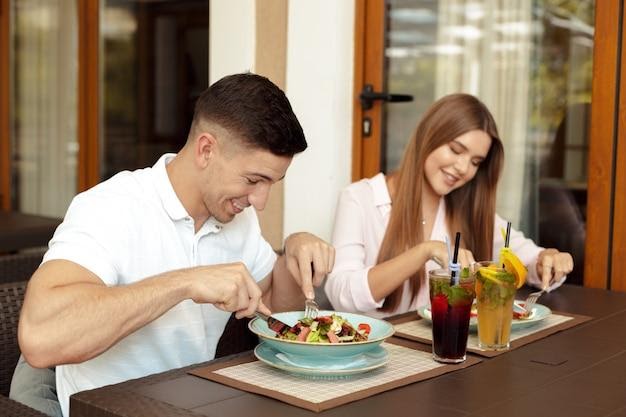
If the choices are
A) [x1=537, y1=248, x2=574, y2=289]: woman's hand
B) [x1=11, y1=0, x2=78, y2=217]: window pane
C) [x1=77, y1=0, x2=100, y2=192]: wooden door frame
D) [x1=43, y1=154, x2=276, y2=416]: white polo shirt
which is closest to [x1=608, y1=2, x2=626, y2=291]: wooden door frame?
[x1=537, y1=248, x2=574, y2=289]: woman's hand

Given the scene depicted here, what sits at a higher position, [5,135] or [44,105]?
[44,105]

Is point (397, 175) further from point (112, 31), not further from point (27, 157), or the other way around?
point (27, 157)

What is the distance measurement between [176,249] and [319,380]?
0.48m

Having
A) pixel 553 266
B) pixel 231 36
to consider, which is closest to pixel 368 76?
pixel 231 36

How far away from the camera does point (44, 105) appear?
5.07 m

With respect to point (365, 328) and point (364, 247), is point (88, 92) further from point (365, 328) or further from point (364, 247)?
point (365, 328)

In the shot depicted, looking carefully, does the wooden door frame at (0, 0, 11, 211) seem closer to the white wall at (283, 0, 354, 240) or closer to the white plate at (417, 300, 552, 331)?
the white wall at (283, 0, 354, 240)

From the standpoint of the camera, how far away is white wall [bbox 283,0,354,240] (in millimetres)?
3150

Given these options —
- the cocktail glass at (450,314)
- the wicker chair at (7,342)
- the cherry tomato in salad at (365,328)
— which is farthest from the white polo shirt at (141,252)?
the cocktail glass at (450,314)

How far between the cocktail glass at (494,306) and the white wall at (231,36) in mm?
1660

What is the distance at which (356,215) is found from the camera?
2514 mm

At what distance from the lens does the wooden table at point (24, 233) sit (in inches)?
123

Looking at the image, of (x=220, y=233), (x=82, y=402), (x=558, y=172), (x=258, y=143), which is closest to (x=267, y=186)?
(x=258, y=143)

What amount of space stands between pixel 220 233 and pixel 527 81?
150cm
